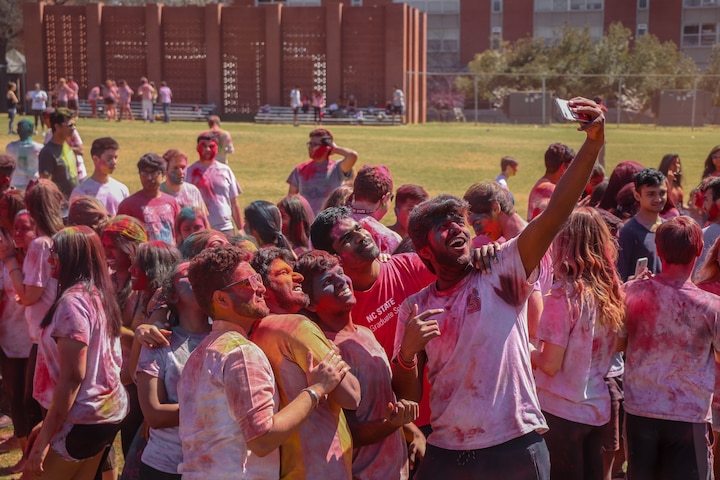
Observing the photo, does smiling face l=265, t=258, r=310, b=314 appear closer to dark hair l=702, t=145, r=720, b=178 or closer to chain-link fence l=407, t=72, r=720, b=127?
dark hair l=702, t=145, r=720, b=178

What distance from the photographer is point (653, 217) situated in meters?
6.71

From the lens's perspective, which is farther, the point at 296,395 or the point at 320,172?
the point at 320,172

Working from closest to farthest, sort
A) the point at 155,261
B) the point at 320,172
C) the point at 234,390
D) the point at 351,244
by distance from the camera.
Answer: the point at 234,390 → the point at 351,244 → the point at 155,261 → the point at 320,172

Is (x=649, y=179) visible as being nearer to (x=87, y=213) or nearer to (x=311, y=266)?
(x=311, y=266)

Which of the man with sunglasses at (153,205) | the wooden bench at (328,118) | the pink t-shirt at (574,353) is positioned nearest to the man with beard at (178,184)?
the man with sunglasses at (153,205)

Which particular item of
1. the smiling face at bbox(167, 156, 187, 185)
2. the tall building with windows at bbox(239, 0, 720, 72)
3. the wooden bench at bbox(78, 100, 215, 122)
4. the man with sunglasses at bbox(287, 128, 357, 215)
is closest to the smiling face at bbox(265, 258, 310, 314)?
the smiling face at bbox(167, 156, 187, 185)

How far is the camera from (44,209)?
19.6 ft

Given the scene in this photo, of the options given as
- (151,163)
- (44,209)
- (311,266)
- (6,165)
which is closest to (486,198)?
(311,266)

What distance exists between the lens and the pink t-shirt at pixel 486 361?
3594mm

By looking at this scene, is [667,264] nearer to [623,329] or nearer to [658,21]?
[623,329]

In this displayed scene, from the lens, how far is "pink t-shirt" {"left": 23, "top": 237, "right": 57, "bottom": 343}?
5.83 m

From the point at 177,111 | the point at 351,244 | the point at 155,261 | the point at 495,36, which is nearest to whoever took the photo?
the point at 351,244

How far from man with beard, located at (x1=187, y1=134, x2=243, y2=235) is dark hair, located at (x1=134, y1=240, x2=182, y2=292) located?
4.74m

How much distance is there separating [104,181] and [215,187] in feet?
4.53
